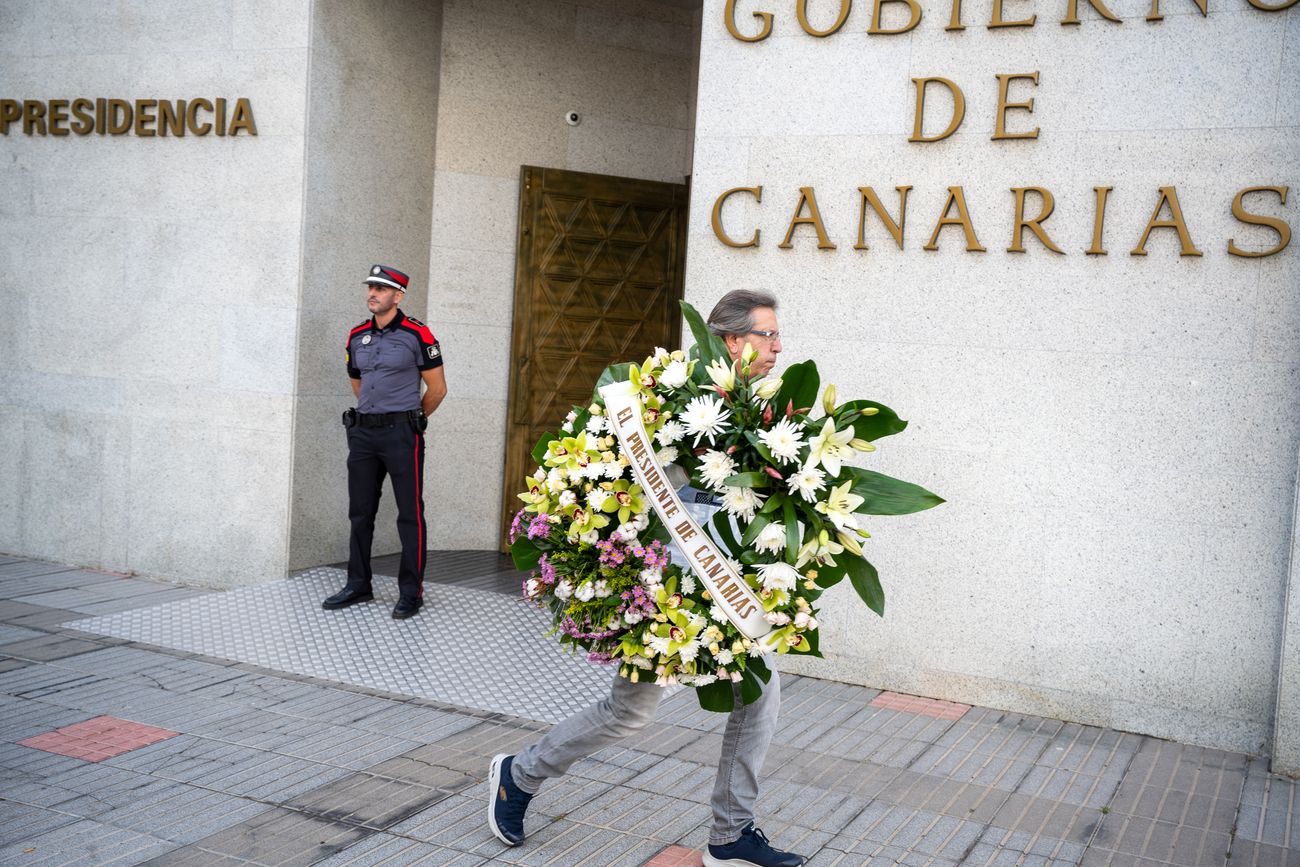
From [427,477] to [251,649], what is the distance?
2737mm

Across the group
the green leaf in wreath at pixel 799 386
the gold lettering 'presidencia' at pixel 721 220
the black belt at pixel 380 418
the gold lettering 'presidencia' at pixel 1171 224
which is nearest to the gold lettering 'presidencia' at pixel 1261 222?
the gold lettering 'presidencia' at pixel 1171 224

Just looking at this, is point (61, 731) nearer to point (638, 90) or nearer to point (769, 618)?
point (769, 618)

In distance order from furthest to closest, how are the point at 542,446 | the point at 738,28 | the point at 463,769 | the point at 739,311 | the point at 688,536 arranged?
the point at 738,28
the point at 463,769
the point at 739,311
the point at 542,446
the point at 688,536

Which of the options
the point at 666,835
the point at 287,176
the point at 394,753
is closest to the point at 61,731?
the point at 394,753

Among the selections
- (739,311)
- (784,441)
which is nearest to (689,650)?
(784,441)

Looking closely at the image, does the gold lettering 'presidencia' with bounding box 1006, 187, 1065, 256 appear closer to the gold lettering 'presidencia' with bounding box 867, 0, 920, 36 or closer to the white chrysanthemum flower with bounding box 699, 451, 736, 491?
the gold lettering 'presidencia' with bounding box 867, 0, 920, 36

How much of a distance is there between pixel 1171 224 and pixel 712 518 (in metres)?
3.19

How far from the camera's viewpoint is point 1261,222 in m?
5.32

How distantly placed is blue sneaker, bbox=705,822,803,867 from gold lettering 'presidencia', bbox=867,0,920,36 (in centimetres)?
404

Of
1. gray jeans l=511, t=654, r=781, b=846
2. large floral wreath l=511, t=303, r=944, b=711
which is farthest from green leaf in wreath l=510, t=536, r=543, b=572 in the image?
gray jeans l=511, t=654, r=781, b=846

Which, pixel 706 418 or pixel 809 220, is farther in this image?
pixel 809 220

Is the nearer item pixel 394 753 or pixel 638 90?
pixel 394 753

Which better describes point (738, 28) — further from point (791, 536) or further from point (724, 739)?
point (724, 739)

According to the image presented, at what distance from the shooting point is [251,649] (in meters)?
6.40
